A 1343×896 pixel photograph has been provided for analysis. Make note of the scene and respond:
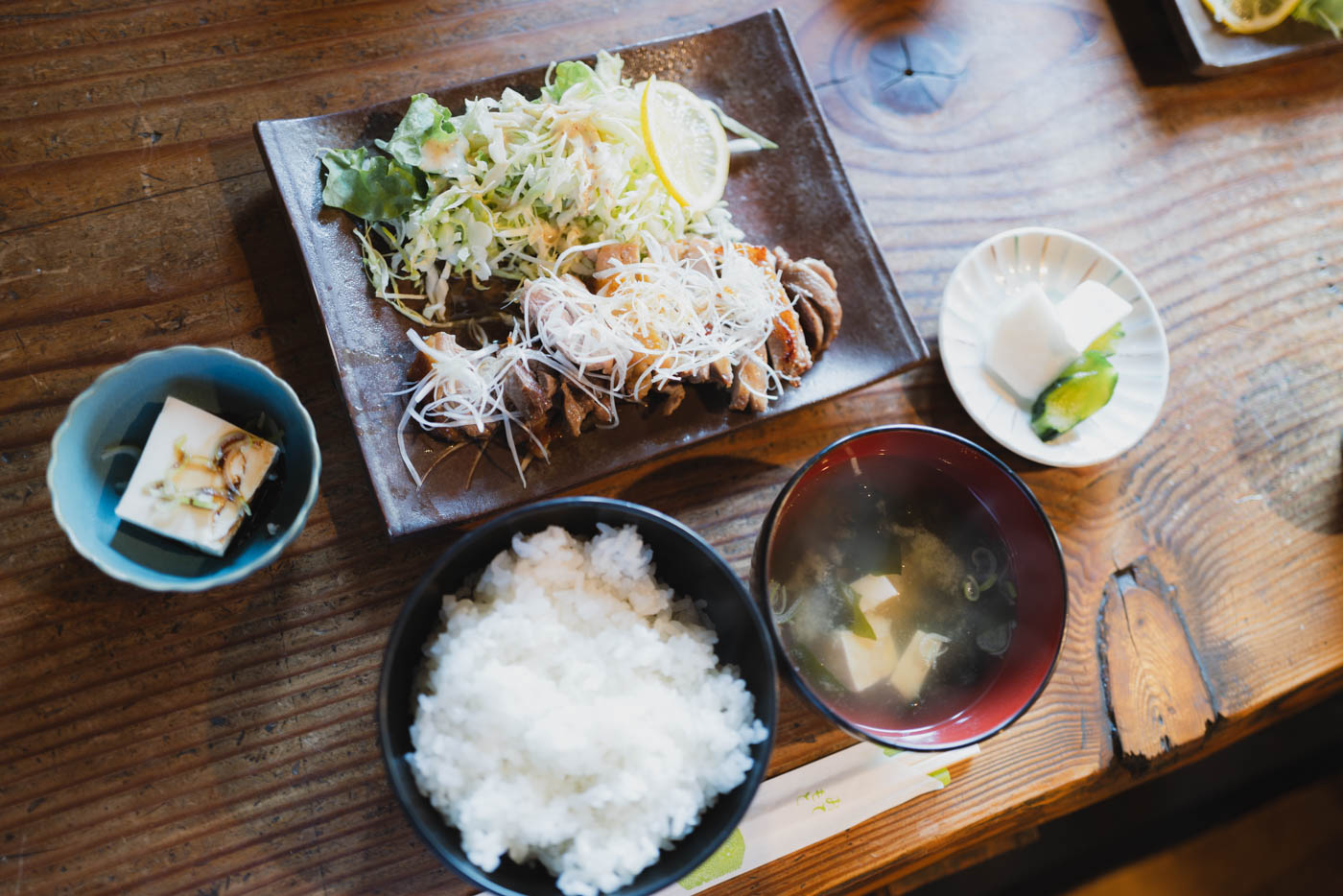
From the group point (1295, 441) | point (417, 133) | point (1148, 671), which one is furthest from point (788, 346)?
point (1295, 441)

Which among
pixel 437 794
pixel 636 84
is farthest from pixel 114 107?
pixel 437 794

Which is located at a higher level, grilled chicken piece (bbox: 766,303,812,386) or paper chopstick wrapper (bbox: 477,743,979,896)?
grilled chicken piece (bbox: 766,303,812,386)

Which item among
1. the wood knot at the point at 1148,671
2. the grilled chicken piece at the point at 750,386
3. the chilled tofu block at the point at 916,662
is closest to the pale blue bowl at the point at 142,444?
the grilled chicken piece at the point at 750,386

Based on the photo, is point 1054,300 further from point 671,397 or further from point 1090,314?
point 671,397

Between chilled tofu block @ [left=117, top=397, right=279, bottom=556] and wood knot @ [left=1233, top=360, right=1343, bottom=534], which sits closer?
chilled tofu block @ [left=117, top=397, right=279, bottom=556]

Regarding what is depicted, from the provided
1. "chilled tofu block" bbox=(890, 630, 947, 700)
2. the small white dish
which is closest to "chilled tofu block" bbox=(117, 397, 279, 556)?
"chilled tofu block" bbox=(890, 630, 947, 700)

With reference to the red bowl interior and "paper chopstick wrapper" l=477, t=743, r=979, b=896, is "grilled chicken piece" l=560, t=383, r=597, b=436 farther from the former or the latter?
"paper chopstick wrapper" l=477, t=743, r=979, b=896

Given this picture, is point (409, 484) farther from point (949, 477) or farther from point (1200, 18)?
point (1200, 18)
